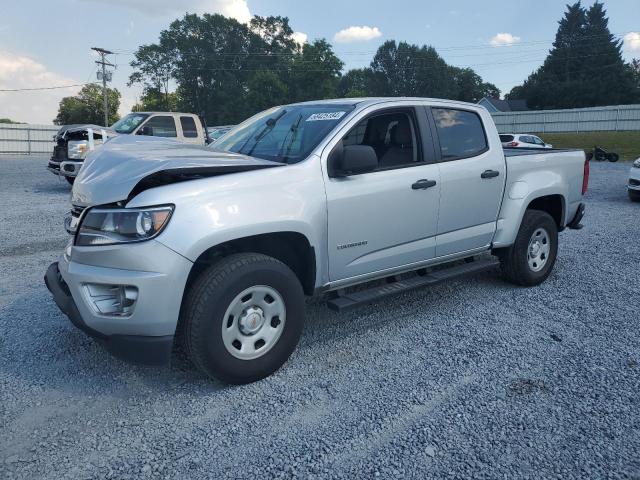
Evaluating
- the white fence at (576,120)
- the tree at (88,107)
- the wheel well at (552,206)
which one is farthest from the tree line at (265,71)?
the wheel well at (552,206)

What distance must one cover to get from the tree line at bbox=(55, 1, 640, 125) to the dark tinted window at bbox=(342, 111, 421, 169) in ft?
195

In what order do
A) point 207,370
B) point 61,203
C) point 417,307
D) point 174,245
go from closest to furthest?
point 174,245 < point 207,370 < point 417,307 < point 61,203

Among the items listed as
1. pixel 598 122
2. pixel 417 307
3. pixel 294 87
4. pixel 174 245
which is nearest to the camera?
pixel 174 245

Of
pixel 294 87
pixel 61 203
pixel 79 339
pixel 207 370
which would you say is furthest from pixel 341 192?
pixel 294 87

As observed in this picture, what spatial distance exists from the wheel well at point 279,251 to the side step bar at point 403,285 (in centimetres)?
27

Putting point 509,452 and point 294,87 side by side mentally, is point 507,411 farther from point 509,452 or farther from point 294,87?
point 294,87

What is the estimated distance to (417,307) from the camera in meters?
4.80

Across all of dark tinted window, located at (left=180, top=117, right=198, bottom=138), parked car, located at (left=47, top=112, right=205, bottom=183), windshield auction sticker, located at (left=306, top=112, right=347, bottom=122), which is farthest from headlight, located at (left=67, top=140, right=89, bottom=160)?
windshield auction sticker, located at (left=306, top=112, right=347, bottom=122)

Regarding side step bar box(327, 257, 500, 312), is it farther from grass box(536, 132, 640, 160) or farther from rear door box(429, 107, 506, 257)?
grass box(536, 132, 640, 160)

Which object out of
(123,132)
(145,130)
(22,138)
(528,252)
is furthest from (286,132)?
(22,138)

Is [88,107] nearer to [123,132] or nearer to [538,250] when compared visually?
[123,132]

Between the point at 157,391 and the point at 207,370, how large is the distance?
420 millimetres

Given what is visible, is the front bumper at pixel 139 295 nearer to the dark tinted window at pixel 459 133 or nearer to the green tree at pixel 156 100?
the dark tinted window at pixel 459 133

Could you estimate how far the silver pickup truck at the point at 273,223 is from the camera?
293 cm
